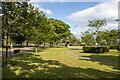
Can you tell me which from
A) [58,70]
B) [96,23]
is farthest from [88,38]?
[58,70]

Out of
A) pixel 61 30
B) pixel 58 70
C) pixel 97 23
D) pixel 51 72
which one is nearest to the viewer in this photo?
pixel 51 72

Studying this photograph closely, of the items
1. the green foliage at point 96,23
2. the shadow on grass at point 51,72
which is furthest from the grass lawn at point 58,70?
the green foliage at point 96,23

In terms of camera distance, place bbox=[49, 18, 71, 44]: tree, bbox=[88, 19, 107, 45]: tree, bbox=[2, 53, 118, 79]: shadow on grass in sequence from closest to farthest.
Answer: bbox=[2, 53, 118, 79]: shadow on grass, bbox=[88, 19, 107, 45]: tree, bbox=[49, 18, 71, 44]: tree

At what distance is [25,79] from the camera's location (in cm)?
1068

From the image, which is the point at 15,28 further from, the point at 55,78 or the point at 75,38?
the point at 75,38

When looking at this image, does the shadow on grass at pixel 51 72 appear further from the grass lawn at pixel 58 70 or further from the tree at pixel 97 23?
the tree at pixel 97 23

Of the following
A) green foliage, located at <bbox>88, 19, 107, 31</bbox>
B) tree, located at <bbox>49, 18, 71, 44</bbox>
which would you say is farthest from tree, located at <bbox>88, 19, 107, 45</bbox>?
tree, located at <bbox>49, 18, 71, 44</bbox>

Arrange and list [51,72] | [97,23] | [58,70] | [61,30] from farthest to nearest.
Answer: [61,30]
[97,23]
[58,70]
[51,72]

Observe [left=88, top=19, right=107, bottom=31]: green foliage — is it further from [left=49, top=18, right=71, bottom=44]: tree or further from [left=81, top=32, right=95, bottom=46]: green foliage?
[left=49, top=18, right=71, bottom=44]: tree

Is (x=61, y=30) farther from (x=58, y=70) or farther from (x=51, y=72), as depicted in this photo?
(x=51, y=72)

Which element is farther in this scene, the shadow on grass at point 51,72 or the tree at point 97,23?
the tree at point 97,23

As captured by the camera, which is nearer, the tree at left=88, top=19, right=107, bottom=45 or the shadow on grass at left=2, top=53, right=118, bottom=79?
the shadow on grass at left=2, top=53, right=118, bottom=79

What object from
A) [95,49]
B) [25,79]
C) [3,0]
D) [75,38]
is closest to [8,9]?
[3,0]

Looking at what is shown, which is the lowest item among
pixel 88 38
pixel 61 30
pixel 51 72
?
pixel 51 72
